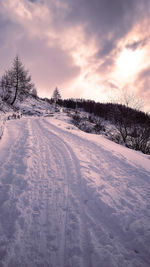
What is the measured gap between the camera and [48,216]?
203 centimetres

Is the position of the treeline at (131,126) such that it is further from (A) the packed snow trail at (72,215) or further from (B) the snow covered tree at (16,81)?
(B) the snow covered tree at (16,81)

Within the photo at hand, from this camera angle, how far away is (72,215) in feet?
6.89

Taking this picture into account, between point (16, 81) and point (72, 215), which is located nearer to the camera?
point (72, 215)

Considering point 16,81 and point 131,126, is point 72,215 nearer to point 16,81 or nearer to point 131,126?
point 131,126

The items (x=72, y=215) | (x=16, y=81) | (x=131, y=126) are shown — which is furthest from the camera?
(x=16, y=81)

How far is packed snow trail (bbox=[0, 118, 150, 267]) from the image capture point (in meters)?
1.51

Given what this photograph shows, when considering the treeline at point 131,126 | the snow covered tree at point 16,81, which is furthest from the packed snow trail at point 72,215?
the snow covered tree at point 16,81

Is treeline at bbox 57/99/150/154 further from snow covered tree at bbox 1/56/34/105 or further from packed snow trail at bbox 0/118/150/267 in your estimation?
snow covered tree at bbox 1/56/34/105

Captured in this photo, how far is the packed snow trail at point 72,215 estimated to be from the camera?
151 centimetres

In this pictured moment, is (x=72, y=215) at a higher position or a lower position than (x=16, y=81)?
lower

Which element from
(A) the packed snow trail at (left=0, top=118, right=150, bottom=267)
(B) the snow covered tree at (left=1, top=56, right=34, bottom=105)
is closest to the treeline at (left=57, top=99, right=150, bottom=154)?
(A) the packed snow trail at (left=0, top=118, right=150, bottom=267)

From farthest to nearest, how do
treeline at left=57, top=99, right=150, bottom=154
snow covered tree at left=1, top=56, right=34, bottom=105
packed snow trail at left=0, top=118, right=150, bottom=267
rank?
snow covered tree at left=1, top=56, right=34, bottom=105 < treeline at left=57, top=99, right=150, bottom=154 < packed snow trail at left=0, top=118, right=150, bottom=267

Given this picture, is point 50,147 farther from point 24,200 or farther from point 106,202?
point 106,202

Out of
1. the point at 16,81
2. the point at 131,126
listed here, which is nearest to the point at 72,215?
the point at 131,126
